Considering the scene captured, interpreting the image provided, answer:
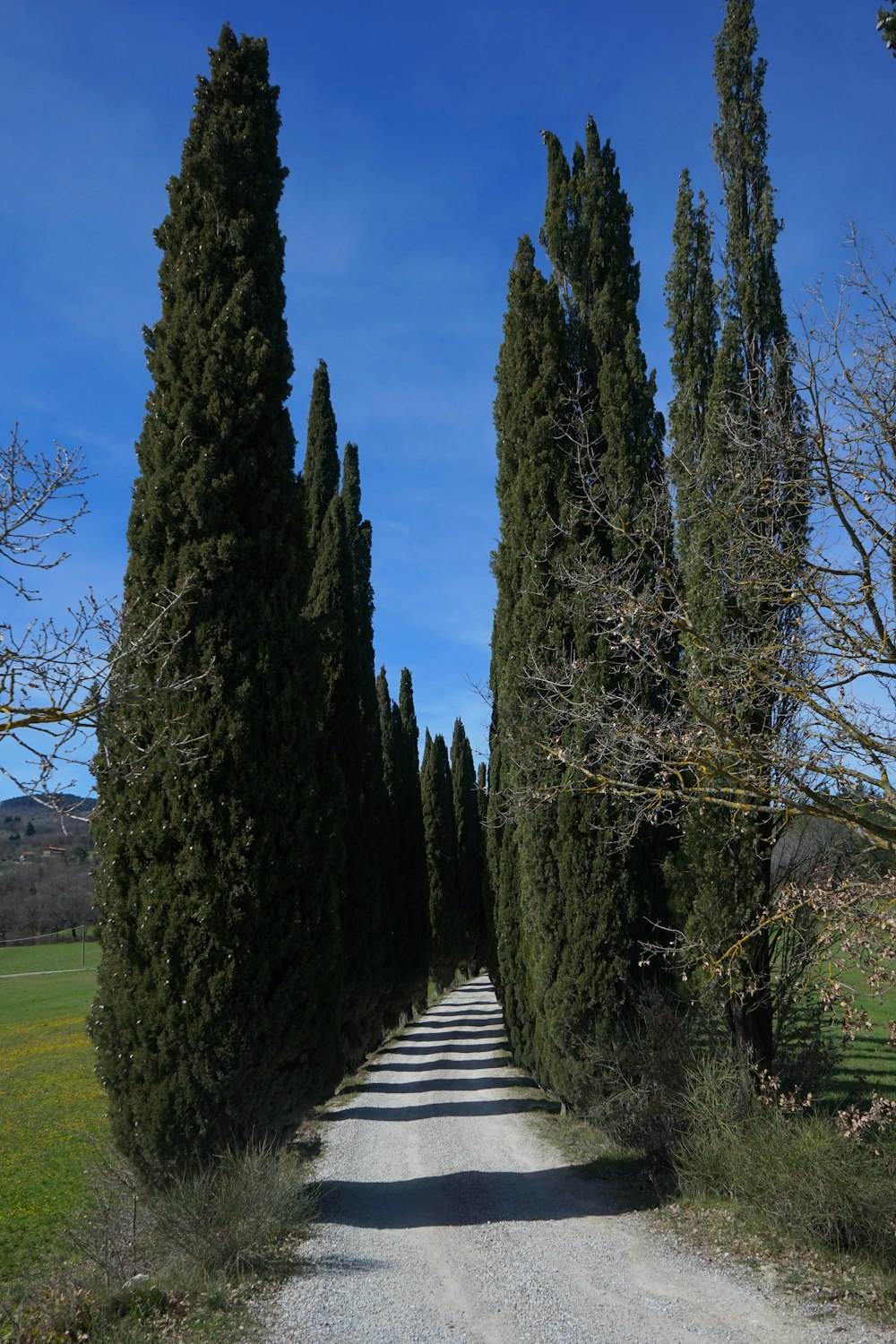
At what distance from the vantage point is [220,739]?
729cm

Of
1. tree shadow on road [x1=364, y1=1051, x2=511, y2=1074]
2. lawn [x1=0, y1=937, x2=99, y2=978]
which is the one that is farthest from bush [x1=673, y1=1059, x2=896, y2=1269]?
lawn [x1=0, y1=937, x2=99, y2=978]

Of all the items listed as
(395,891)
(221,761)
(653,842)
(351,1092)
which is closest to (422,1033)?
(395,891)

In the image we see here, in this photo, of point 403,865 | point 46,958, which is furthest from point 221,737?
point 46,958

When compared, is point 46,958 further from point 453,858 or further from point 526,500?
point 526,500

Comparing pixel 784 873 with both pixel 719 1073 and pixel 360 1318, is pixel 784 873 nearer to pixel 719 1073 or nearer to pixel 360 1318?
pixel 719 1073

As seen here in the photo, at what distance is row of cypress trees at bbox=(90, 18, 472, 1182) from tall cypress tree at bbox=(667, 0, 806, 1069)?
136 inches

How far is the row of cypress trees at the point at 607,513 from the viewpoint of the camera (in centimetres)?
852

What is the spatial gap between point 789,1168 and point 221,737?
5309 millimetres

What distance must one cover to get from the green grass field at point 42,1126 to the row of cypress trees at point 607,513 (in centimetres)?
531

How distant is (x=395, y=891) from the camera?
21.0m

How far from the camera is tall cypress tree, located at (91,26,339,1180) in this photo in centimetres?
689

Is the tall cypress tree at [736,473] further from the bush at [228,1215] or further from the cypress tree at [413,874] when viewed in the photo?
the cypress tree at [413,874]

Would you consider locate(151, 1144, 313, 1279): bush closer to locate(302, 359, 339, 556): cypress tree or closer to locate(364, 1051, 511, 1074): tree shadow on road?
locate(364, 1051, 511, 1074): tree shadow on road

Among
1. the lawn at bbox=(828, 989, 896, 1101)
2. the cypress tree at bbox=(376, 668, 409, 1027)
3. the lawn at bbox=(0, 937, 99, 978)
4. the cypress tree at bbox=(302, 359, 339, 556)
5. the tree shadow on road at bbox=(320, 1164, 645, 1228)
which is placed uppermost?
the cypress tree at bbox=(302, 359, 339, 556)
